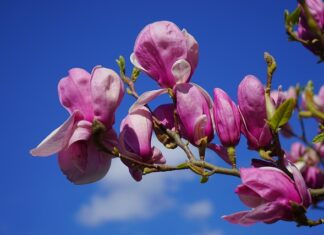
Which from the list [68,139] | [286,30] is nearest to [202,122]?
[68,139]

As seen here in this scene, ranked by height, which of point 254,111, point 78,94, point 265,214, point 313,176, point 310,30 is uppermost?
point 310,30

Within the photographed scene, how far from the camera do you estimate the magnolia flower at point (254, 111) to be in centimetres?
111

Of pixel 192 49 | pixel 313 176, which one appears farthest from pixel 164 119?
pixel 313 176

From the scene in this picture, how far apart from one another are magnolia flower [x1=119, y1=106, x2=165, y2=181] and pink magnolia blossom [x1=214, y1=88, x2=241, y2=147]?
189 millimetres

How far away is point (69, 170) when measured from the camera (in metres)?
1.21

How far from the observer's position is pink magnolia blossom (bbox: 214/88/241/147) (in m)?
1.13

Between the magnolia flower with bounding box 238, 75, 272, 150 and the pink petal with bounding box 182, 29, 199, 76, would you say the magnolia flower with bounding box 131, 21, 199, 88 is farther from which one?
the magnolia flower with bounding box 238, 75, 272, 150

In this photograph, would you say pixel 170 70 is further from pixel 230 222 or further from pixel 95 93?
pixel 230 222

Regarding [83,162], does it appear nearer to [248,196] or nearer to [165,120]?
[165,120]

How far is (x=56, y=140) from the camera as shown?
1.12 m

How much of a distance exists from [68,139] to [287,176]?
0.54 metres

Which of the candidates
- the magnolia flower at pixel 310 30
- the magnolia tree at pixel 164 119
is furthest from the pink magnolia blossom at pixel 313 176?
the magnolia tree at pixel 164 119

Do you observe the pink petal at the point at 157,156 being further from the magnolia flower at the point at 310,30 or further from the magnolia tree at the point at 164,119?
the magnolia flower at the point at 310,30

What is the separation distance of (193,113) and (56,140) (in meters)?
0.35
